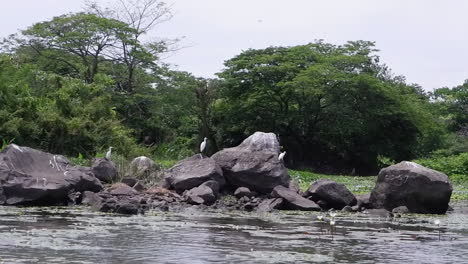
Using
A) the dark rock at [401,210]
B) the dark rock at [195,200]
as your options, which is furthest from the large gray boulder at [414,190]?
the dark rock at [195,200]

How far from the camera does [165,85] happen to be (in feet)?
148

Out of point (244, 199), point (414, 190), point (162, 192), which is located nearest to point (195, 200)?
point (162, 192)

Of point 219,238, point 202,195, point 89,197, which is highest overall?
point 202,195

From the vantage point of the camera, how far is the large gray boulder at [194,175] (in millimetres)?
21734

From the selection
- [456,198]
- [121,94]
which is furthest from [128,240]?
[121,94]

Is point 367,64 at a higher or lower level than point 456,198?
higher

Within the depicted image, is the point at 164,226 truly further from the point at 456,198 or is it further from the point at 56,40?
the point at 56,40

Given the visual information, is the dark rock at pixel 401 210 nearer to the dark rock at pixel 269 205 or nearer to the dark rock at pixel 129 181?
the dark rock at pixel 269 205

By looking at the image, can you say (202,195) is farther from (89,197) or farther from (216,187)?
(89,197)

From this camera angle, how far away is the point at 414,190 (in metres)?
19.8

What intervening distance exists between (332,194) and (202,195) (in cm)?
371

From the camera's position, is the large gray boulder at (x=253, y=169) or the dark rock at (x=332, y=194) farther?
the large gray boulder at (x=253, y=169)

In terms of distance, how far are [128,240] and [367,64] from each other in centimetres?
3395

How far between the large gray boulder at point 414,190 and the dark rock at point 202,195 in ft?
15.7
